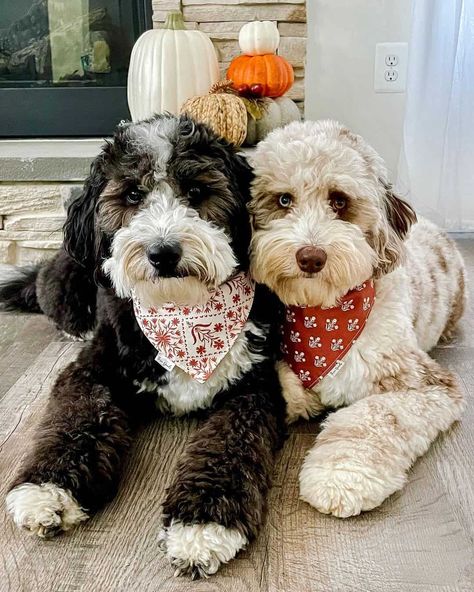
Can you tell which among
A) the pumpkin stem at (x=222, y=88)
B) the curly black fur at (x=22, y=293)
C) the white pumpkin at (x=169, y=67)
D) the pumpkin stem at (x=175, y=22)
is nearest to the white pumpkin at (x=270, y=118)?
the pumpkin stem at (x=222, y=88)

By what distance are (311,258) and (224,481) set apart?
1.42 ft

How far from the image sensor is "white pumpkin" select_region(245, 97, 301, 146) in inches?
107

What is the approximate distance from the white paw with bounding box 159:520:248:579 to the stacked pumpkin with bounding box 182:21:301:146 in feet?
5.68

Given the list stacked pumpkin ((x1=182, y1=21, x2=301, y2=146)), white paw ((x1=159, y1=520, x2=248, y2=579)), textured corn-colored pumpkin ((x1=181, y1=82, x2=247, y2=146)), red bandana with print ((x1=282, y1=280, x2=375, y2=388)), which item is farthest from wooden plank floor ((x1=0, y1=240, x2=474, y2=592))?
stacked pumpkin ((x1=182, y1=21, x2=301, y2=146))

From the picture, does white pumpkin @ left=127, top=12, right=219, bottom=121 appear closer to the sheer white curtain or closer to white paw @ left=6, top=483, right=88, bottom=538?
the sheer white curtain

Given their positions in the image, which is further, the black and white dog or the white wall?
the white wall

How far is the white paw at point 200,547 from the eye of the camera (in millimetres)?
1106

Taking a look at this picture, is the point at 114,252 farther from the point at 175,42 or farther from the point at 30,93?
the point at 30,93

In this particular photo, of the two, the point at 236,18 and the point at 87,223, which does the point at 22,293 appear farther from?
the point at 236,18

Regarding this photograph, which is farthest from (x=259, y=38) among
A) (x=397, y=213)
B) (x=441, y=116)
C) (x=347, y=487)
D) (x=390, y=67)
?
(x=347, y=487)

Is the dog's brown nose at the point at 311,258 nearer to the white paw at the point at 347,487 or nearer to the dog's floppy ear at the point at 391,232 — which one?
the dog's floppy ear at the point at 391,232

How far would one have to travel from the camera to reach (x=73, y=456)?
127 cm

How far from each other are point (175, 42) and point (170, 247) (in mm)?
1792

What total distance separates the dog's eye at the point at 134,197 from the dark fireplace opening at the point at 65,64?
1901 millimetres
